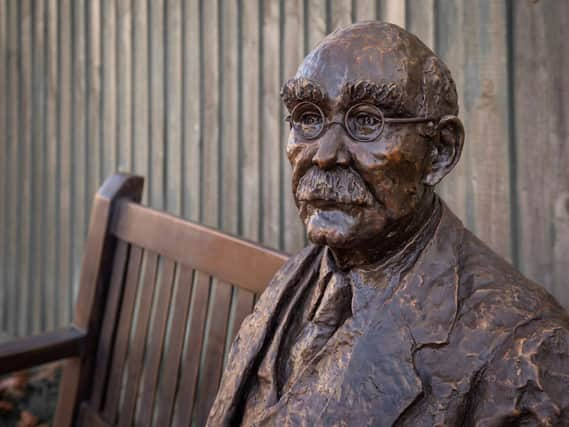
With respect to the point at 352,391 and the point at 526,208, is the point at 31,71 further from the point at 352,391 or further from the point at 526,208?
the point at 352,391

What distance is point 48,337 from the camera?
2.86m

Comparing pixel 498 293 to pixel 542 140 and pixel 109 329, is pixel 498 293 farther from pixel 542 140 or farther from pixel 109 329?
pixel 109 329

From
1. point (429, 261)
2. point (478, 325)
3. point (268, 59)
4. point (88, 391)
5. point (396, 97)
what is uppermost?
point (268, 59)

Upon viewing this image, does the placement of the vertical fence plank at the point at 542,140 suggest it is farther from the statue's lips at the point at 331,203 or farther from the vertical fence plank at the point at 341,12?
the statue's lips at the point at 331,203

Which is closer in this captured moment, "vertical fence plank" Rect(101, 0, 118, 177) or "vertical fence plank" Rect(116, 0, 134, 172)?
"vertical fence plank" Rect(116, 0, 134, 172)

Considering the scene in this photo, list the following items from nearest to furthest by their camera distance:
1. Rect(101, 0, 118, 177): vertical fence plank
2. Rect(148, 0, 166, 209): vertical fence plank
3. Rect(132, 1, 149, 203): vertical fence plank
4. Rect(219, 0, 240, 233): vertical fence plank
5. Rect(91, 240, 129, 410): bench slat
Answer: Rect(91, 240, 129, 410): bench slat
Rect(219, 0, 240, 233): vertical fence plank
Rect(148, 0, 166, 209): vertical fence plank
Rect(132, 1, 149, 203): vertical fence plank
Rect(101, 0, 118, 177): vertical fence plank

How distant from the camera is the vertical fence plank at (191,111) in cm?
386

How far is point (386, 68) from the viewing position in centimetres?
146

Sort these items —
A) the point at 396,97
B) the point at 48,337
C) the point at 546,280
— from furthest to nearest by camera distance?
the point at 48,337
the point at 546,280
the point at 396,97

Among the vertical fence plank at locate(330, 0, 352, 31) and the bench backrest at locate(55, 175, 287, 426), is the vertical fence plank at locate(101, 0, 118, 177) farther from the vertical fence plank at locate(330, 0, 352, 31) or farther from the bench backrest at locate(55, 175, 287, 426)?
the vertical fence plank at locate(330, 0, 352, 31)

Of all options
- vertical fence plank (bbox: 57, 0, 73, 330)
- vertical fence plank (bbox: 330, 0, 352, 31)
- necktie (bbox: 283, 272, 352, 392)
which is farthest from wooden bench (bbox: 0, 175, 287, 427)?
vertical fence plank (bbox: 57, 0, 73, 330)

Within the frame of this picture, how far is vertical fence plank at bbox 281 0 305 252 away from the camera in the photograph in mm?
3254

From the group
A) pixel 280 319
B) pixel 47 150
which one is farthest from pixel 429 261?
pixel 47 150

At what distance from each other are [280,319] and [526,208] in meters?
1.05
